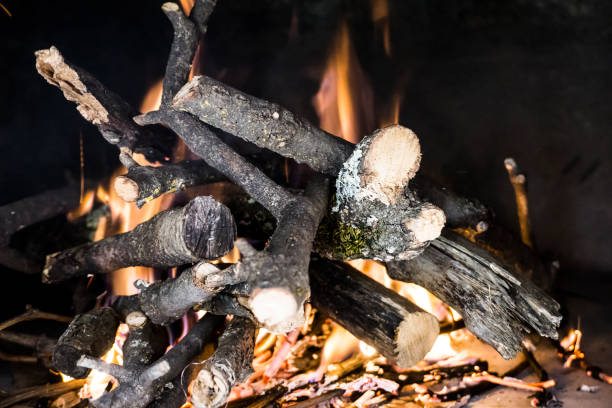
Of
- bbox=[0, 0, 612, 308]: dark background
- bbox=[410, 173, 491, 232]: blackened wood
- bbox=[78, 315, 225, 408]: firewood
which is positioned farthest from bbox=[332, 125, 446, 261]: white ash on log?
bbox=[0, 0, 612, 308]: dark background

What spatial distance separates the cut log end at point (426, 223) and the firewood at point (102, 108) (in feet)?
5.99

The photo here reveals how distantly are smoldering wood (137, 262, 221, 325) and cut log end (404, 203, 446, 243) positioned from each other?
3.03 feet

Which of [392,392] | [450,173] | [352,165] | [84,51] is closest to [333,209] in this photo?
[352,165]

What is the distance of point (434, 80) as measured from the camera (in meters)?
3.52

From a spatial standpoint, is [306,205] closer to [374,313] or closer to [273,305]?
[273,305]

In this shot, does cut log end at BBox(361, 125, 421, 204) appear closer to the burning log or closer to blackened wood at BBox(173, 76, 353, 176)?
blackened wood at BBox(173, 76, 353, 176)

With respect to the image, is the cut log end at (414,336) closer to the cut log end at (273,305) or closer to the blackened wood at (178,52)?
the cut log end at (273,305)

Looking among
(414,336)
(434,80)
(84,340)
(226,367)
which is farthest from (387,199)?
(434,80)

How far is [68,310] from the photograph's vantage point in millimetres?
3078

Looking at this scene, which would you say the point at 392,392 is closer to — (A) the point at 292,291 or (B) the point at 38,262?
(A) the point at 292,291

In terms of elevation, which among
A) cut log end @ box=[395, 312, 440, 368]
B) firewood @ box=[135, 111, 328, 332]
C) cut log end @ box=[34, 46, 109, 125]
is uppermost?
cut log end @ box=[34, 46, 109, 125]

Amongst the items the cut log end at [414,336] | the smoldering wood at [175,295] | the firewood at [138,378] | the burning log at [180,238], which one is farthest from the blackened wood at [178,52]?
the cut log end at [414,336]

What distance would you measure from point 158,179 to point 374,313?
56.3 inches

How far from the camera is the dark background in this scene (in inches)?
125
